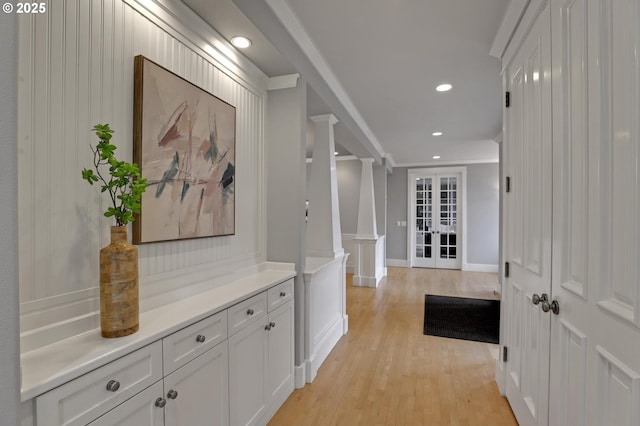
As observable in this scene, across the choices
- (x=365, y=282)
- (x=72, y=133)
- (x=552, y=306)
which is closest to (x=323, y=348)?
(x=552, y=306)

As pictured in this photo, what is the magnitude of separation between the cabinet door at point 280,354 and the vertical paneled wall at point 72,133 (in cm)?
74

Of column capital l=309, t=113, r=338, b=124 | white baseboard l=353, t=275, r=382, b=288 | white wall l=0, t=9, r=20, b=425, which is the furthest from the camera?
white baseboard l=353, t=275, r=382, b=288

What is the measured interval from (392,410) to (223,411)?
1.19m

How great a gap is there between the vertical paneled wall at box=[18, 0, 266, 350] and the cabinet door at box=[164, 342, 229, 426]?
1.30 feet

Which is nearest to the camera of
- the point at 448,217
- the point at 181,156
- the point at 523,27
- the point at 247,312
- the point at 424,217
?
the point at 181,156

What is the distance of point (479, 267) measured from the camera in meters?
7.17

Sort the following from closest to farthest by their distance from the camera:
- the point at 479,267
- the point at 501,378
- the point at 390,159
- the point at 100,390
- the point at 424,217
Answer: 1. the point at 100,390
2. the point at 501,378
3. the point at 390,159
4. the point at 479,267
5. the point at 424,217

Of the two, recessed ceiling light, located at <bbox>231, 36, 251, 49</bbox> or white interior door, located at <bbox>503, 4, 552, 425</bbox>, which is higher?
recessed ceiling light, located at <bbox>231, 36, 251, 49</bbox>

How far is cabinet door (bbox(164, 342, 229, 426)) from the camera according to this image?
1197 millimetres

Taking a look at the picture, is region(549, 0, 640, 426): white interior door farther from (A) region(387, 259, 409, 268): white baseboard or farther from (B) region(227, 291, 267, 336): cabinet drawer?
(A) region(387, 259, 409, 268): white baseboard

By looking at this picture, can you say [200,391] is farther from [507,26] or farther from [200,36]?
[507,26]

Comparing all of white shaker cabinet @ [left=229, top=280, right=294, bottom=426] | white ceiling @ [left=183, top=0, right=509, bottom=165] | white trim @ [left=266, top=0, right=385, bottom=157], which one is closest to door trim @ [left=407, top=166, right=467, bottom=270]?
white ceiling @ [left=183, top=0, right=509, bottom=165]

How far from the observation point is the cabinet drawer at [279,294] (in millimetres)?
1942

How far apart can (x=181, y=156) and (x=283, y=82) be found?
3.68ft
